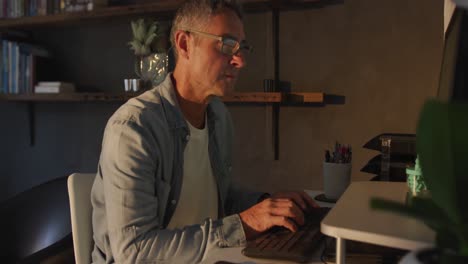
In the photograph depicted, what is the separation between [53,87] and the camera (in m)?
2.49

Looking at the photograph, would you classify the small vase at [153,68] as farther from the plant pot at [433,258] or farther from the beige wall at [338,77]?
the plant pot at [433,258]

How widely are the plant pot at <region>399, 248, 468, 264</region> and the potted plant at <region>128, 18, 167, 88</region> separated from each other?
Answer: 76.0 inches

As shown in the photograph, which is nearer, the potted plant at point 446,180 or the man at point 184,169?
the potted plant at point 446,180

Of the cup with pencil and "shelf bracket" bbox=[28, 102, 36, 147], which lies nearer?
the cup with pencil

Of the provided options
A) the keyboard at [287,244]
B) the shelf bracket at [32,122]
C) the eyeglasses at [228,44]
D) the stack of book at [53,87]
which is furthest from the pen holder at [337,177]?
the shelf bracket at [32,122]

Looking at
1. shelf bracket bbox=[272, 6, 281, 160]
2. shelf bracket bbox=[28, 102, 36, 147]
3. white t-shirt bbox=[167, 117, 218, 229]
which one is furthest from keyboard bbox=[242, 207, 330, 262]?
shelf bracket bbox=[28, 102, 36, 147]

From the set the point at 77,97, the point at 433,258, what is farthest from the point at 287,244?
the point at 77,97

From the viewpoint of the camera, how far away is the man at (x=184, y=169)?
93 cm

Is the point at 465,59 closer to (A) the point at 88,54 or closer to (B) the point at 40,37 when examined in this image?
(A) the point at 88,54

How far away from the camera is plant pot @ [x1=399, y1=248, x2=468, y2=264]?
Result: 358mm

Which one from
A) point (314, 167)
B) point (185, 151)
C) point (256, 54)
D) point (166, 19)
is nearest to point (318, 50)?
point (256, 54)

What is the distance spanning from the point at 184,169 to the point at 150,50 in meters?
1.18

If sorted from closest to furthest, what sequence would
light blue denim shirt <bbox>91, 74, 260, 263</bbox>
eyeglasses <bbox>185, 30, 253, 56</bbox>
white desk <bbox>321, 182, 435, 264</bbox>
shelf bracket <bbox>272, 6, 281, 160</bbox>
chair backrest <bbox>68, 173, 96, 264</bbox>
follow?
white desk <bbox>321, 182, 435, 264</bbox>, light blue denim shirt <bbox>91, 74, 260, 263</bbox>, chair backrest <bbox>68, 173, 96, 264</bbox>, eyeglasses <bbox>185, 30, 253, 56</bbox>, shelf bracket <bbox>272, 6, 281, 160</bbox>

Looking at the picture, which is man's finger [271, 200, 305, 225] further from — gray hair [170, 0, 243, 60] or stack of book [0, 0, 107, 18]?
stack of book [0, 0, 107, 18]
